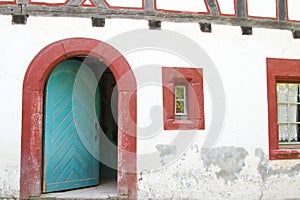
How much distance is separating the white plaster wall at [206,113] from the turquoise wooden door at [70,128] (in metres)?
0.53

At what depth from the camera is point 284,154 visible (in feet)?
19.8

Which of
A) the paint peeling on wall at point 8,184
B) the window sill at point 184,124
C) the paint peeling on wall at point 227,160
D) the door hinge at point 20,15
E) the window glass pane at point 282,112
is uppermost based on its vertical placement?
the door hinge at point 20,15

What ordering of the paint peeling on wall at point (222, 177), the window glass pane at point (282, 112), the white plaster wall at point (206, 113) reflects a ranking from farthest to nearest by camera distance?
the window glass pane at point (282, 112), the paint peeling on wall at point (222, 177), the white plaster wall at point (206, 113)

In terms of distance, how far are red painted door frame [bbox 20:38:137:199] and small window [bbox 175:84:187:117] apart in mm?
767

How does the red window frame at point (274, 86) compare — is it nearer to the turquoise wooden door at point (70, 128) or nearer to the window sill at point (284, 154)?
the window sill at point (284, 154)

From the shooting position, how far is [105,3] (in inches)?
229

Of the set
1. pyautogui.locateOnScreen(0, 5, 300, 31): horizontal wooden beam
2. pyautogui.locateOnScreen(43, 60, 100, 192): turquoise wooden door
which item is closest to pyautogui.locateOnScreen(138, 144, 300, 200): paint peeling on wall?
pyautogui.locateOnScreen(43, 60, 100, 192): turquoise wooden door

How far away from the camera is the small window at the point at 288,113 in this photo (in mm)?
6336

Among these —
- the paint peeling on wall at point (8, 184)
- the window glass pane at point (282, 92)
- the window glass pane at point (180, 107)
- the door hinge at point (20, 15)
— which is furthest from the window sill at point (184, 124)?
the door hinge at point (20, 15)

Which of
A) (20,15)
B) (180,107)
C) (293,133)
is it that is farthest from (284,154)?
(20,15)

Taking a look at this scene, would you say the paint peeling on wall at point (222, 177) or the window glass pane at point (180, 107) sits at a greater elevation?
the window glass pane at point (180, 107)

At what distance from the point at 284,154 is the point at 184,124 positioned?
1.84m

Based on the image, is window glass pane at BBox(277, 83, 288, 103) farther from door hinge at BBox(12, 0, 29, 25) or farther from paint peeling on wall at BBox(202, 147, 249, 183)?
door hinge at BBox(12, 0, 29, 25)

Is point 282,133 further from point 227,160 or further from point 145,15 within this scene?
point 145,15
